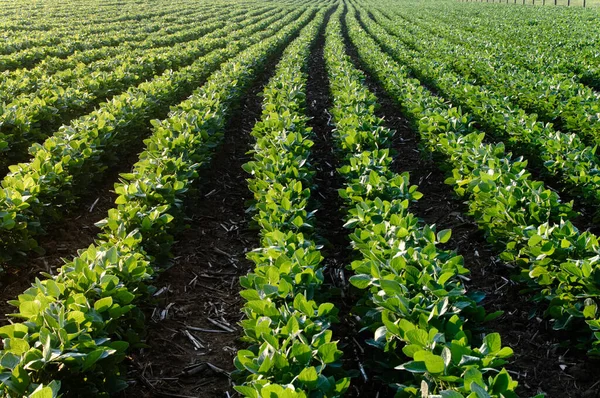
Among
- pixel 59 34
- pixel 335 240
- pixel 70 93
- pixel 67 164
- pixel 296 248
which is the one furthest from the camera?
pixel 59 34

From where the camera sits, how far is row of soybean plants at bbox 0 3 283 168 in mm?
7098

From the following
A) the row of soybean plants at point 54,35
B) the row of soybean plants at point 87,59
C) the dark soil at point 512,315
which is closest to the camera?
the dark soil at point 512,315

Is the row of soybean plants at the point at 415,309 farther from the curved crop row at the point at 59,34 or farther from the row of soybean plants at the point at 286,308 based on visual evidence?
the curved crop row at the point at 59,34

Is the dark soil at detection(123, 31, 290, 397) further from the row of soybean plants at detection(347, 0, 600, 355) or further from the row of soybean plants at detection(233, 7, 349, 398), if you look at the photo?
the row of soybean plants at detection(347, 0, 600, 355)

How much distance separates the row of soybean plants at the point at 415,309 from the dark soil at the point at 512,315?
441 mm

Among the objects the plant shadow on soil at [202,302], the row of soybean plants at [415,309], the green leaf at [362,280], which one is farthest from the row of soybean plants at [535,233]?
the plant shadow on soil at [202,302]

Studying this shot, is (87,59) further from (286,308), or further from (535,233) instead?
(535,233)

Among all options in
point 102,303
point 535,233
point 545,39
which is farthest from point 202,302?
point 545,39

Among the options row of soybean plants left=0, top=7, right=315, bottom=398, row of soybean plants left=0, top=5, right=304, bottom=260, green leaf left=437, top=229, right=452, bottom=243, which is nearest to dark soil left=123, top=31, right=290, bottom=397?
row of soybean plants left=0, top=7, right=315, bottom=398

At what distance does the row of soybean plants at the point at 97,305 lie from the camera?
8.31 feet

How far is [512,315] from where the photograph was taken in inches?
165

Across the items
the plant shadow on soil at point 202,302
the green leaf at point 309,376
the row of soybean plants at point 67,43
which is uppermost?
the row of soybean plants at point 67,43

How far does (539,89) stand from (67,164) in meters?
8.67

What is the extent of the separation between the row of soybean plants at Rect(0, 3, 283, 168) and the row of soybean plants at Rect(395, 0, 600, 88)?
9992 mm
